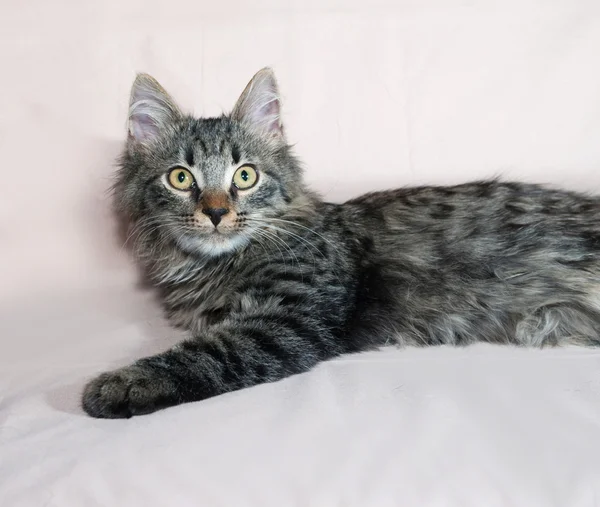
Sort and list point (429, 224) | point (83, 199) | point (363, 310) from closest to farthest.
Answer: point (363, 310) < point (429, 224) < point (83, 199)

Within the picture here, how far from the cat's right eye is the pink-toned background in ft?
1.53

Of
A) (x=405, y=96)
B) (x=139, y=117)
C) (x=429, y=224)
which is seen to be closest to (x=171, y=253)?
(x=139, y=117)

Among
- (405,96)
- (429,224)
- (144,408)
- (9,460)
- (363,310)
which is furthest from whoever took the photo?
(405,96)

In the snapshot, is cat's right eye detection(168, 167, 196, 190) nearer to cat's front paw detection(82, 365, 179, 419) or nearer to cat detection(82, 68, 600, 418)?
cat detection(82, 68, 600, 418)

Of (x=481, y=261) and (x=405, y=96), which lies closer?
(x=481, y=261)

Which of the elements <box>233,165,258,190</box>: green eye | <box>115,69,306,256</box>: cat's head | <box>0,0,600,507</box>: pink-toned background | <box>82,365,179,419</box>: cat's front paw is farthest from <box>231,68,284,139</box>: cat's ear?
<box>82,365,179,419</box>: cat's front paw

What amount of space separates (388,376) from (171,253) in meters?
0.80

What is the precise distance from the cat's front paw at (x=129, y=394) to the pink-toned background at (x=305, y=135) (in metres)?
0.04

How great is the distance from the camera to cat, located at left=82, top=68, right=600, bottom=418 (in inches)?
78.3

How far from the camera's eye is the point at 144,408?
1.57 metres

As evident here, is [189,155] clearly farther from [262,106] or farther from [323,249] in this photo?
[323,249]

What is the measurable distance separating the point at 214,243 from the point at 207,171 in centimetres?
20

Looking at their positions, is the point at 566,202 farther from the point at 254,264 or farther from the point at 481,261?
the point at 254,264

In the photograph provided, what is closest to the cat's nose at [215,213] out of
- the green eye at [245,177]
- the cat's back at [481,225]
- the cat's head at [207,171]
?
the cat's head at [207,171]
